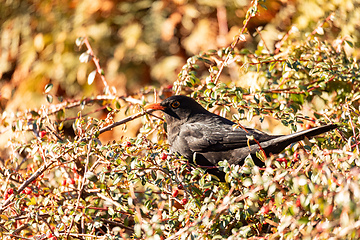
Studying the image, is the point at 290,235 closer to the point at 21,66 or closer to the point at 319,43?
the point at 319,43

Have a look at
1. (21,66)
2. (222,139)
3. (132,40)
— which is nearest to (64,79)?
(21,66)

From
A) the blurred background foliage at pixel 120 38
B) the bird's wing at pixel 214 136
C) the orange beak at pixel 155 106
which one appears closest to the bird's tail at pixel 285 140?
the bird's wing at pixel 214 136

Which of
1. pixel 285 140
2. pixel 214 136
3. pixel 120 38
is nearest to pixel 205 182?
pixel 285 140

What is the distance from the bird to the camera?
2.73m

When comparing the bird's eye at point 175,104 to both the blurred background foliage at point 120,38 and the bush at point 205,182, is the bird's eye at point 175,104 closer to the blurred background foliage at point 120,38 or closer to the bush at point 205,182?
the bush at point 205,182

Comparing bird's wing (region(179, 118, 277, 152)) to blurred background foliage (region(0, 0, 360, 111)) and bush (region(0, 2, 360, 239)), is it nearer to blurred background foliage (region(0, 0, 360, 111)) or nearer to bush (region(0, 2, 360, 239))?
bush (region(0, 2, 360, 239))

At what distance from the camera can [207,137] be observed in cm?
284

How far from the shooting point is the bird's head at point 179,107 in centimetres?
297

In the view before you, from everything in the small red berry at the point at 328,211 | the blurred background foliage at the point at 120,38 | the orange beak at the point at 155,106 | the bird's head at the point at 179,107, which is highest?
the small red berry at the point at 328,211

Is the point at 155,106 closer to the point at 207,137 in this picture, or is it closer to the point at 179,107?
the point at 179,107

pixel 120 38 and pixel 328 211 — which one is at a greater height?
pixel 328 211

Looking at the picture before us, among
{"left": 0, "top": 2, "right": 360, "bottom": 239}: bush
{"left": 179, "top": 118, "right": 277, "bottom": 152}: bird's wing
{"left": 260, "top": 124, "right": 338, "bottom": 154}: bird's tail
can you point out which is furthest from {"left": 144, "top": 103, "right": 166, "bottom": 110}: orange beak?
{"left": 260, "top": 124, "right": 338, "bottom": 154}: bird's tail

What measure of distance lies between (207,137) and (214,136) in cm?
5

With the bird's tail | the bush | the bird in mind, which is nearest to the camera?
the bush
